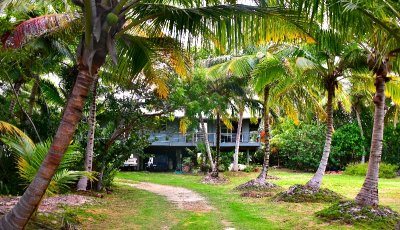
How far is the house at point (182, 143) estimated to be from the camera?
34531 mm

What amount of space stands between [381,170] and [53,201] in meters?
23.6

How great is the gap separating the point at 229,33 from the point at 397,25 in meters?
2.99

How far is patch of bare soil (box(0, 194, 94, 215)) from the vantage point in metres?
8.85

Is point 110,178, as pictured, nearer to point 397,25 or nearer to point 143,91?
point 143,91

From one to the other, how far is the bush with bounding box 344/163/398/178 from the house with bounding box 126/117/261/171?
8150 millimetres

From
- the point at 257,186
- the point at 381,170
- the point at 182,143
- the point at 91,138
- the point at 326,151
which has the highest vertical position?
the point at 182,143

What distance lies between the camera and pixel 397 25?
707cm

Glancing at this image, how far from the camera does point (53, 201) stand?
37.1 ft

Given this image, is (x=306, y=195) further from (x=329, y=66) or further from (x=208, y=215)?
(x=329, y=66)

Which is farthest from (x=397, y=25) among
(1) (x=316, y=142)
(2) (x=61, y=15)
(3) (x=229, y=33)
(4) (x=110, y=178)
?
(1) (x=316, y=142)

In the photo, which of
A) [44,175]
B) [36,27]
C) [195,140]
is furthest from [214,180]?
[44,175]

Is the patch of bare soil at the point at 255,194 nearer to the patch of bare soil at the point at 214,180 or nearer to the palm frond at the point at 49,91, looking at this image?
the patch of bare soil at the point at 214,180

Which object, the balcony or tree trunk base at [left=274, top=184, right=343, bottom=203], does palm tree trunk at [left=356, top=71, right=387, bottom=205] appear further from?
the balcony

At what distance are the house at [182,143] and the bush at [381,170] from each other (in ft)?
26.7
